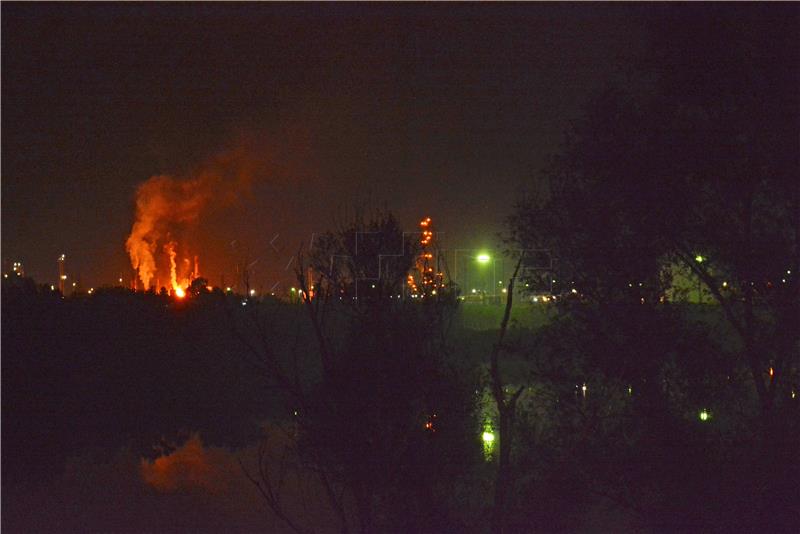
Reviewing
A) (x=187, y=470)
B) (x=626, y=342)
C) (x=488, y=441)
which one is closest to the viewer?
(x=626, y=342)

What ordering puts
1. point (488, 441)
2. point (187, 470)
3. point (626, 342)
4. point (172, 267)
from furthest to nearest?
point (172, 267) < point (187, 470) < point (488, 441) < point (626, 342)

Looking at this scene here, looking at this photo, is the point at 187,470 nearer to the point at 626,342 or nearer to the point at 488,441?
the point at 488,441

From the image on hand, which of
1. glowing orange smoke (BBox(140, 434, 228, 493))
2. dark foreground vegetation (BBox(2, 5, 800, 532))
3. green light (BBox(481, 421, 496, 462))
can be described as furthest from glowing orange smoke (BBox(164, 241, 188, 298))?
dark foreground vegetation (BBox(2, 5, 800, 532))

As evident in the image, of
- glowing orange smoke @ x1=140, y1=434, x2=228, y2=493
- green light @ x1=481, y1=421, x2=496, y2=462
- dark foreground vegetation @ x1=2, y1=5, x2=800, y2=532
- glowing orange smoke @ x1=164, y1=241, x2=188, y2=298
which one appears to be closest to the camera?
dark foreground vegetation @ x1=2, y1=5, x2=800, y2=532

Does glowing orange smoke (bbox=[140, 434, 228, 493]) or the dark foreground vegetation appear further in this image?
glowing orange smoke (bbox=[140, 434, 228, 493])

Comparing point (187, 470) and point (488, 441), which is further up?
point (488, 441)

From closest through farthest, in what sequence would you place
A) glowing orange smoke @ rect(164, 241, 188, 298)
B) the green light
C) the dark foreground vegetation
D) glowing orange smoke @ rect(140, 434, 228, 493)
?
the dark foreground vegetation
the green light
glowing orange smoke @ rect(140, 434, 228, 493)
glowing orange smoke @ rect(164, 241, 188, 298)

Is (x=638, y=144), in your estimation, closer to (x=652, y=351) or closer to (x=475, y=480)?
(x=652, y=351)

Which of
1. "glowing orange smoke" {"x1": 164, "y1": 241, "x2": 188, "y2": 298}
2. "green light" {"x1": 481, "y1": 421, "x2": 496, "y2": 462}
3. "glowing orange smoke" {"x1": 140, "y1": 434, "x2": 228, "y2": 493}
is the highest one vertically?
"glowing orange smoke" {"x1": 164, "y1": 241, "x2": 188, "y2": 298}

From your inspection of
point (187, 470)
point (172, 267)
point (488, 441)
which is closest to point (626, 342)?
point (488, 441)

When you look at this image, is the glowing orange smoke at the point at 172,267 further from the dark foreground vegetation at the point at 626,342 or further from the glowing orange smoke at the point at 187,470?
the dark foreground vegetation at the point at 626,342

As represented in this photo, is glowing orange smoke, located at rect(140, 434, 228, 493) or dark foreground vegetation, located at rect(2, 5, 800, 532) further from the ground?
dark foreground vegetation, located at rect(2, 5, 800, 532)

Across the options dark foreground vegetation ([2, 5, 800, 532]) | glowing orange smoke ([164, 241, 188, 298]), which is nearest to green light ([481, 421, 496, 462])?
dark foreground vegetation ([2, 5, 800, 532])

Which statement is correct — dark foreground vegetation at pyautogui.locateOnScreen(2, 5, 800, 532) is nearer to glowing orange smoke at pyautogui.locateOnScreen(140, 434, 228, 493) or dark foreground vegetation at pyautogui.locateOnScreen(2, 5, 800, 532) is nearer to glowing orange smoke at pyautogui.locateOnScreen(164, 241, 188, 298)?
glowing orange smoke at pyautogui.locateOnScreen(140, 434, 228, 493)
